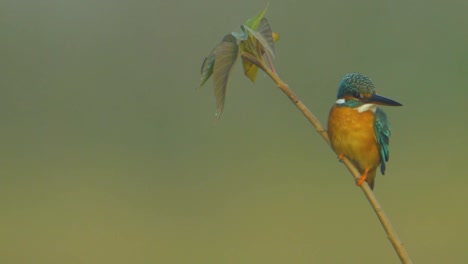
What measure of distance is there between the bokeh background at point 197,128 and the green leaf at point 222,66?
163 cm

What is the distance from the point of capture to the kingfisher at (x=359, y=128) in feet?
2.35

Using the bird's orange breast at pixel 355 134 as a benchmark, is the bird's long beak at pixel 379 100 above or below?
above

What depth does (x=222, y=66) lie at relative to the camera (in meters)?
0.45

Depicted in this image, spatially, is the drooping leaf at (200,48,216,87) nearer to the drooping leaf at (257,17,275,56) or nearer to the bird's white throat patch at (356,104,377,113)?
the drooping leaf at (257,17,275,56)

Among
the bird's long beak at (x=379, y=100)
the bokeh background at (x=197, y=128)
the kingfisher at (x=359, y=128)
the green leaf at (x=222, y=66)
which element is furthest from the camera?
the bokeh background at (x=197, y=128)

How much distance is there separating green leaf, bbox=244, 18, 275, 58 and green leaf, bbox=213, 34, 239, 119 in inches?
0.7

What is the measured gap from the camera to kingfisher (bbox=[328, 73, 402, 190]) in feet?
2.35

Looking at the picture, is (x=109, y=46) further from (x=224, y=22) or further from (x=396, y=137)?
(x=396, y=137)

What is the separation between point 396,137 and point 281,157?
0.39 m

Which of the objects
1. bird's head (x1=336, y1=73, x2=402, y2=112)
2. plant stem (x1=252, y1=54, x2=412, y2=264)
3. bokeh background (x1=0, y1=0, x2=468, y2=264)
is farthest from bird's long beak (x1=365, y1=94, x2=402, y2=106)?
bokeh background (x1=0, y1=0, x2=468, y2=264)

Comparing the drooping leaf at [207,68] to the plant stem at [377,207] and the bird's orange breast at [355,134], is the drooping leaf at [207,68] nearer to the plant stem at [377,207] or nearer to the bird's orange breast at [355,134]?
the plant stem at [377,207]

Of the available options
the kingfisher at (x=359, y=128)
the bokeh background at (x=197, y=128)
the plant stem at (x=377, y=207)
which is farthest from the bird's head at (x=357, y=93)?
the bokeh background at (x=197, y=128)

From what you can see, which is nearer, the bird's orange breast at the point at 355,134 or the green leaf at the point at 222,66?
the green leaf at the point at 222,66

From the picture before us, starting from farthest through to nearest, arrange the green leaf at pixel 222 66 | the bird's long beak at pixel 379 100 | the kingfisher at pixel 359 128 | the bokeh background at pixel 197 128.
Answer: the bokeh background at pixel 197 128 → the kingfisher at pixel 359 128 → the bird's long beak at pixel 379 100 → the green leaf at pixel 222 66
